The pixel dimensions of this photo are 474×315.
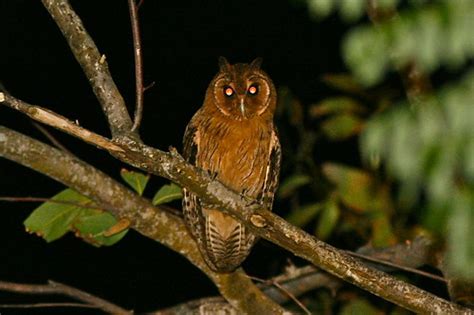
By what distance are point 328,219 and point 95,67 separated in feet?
5.31

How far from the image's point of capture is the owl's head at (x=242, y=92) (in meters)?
3.93

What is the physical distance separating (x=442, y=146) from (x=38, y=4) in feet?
16.3

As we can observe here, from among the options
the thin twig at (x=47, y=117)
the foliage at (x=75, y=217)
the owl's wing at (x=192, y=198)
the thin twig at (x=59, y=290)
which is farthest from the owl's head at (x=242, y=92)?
the thin twig at (x=47, y=117)

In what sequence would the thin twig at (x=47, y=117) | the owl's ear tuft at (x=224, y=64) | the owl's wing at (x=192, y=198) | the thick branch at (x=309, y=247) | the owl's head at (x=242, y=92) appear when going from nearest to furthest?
the thin twig at (x=47, y=117)
the thick branch at (x=309, y=247)
the owl's wing at (x=192, y=198)
the owl's head at (x=242, y=92)
the owl's ear tuft at (x=224, y=64)

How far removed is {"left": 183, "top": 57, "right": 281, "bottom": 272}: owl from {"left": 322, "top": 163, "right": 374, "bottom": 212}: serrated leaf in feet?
0.85

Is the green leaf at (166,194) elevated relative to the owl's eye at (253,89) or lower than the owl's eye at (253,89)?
lower

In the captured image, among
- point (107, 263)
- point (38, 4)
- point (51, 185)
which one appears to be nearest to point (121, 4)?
point (38, 4)

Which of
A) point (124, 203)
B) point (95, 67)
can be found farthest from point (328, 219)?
point (95, 67)

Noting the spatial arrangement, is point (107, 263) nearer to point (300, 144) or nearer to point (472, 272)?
point (300, 144)

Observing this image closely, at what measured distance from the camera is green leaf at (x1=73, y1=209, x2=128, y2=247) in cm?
344

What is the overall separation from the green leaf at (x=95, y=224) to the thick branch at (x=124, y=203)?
11 centimetres

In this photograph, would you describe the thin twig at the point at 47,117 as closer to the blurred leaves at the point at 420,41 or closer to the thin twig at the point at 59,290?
A: the thin twig at the point at 59,290

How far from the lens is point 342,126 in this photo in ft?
12.9

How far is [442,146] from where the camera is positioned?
3.42 feet
